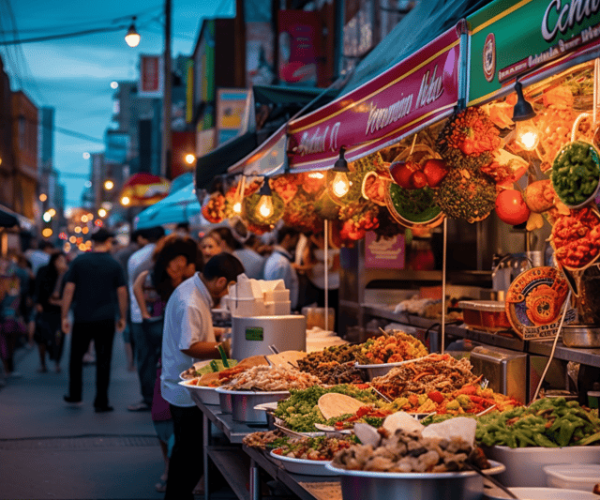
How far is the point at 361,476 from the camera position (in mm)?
2945

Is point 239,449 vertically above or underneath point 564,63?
underneath

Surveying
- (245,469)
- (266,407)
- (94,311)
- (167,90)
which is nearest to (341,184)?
(245,469)

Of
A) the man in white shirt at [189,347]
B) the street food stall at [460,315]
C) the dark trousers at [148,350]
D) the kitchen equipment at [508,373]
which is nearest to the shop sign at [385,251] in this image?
the street food stall at [460,315]

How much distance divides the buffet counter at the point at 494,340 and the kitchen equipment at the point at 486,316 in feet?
0.20

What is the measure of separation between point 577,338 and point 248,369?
2.13 meters

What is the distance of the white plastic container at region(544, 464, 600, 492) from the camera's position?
A: 3.11 meters

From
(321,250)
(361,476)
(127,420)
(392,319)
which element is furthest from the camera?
(321,250)

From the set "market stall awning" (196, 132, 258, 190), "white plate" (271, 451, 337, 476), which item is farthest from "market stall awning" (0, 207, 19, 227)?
"white plate" (271, 451, 337, 476)

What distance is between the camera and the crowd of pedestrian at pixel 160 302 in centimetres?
648

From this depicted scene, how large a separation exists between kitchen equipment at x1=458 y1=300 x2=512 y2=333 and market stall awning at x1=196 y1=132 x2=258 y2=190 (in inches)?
131

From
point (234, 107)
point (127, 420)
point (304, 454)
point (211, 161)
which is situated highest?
point (234, 107)

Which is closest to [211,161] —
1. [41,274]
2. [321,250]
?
[321,250]

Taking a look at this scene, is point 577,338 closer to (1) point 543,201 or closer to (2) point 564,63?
(1) point 543,201

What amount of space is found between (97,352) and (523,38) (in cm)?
962
